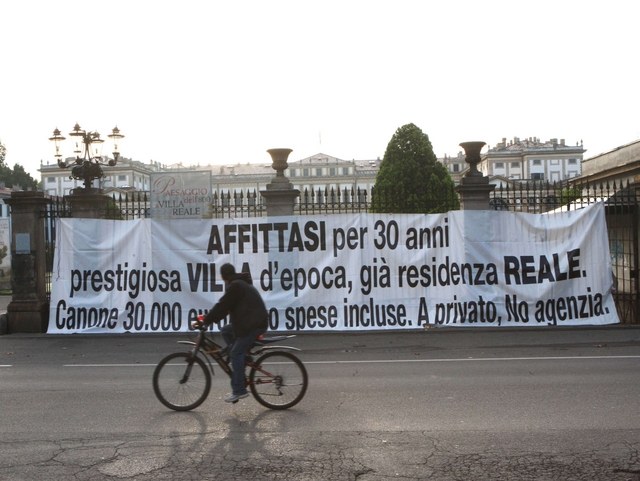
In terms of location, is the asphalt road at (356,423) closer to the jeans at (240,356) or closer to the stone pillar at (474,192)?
the jeans at (240,356)

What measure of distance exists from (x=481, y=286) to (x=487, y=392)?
19.2 ft

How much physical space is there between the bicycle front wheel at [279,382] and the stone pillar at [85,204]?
843cm

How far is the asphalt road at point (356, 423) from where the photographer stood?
5066 mm

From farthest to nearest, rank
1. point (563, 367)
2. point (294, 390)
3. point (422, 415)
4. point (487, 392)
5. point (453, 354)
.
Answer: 1. point (453, 354)
2. point (563, 367)
3. point (487, 392)
4. point (294, 390)
5. point (422, 415)

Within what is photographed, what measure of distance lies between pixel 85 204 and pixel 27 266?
68.3 inches

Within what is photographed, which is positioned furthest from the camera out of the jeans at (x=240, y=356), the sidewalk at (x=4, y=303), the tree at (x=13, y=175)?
the tree at (x=13, y=175)

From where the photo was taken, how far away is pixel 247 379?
7.05 metres

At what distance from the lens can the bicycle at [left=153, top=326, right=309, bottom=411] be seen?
23.0 ft

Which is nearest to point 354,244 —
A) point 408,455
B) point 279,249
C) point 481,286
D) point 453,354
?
point 279,249

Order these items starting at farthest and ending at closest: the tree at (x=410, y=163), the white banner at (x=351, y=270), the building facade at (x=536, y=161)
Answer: the building facade at (x=536, y=161)
the tree at (x=410, y=163)
the white banner at (x=351, y=270)

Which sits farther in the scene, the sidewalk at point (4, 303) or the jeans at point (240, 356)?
the sidewalk at point (4, 303)

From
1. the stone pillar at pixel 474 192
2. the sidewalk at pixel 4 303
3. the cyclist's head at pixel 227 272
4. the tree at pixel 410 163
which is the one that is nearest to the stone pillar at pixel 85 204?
the stone pillar at pixel 474 192

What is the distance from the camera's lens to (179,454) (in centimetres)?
545

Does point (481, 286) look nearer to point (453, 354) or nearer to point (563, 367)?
point (453, 354)
